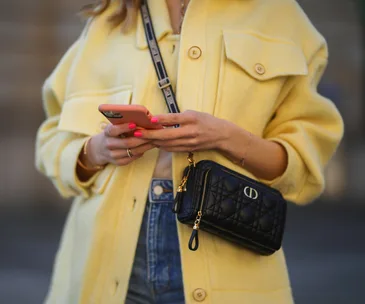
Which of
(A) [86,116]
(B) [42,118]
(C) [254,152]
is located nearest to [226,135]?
(C) [254,152]

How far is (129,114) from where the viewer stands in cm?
208

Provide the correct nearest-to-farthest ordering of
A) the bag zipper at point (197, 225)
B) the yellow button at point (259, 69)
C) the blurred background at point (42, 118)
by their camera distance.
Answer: the bag zipper at point (197, 225), the yellow button at point (259, 69), the blurred background at point (42, 118)

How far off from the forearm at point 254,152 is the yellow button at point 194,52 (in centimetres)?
24

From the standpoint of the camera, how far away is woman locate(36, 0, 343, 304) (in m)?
2.27

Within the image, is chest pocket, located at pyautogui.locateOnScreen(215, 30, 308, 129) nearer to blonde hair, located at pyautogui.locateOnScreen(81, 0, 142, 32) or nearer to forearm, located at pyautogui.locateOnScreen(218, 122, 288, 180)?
forearm, located at pyautogui.locateOnScreen(218, 122, 288, 180)

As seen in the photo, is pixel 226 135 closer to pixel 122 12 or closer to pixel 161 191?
pixel 161 191

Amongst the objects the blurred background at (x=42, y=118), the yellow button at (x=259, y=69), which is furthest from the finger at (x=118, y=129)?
the blurred background at (x=42, y=118)

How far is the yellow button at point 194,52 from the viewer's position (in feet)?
7.74

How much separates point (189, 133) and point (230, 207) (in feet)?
0.75

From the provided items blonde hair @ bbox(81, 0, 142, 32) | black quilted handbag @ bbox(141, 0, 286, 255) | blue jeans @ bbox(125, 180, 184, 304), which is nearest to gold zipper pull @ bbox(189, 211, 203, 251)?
black quilted handbag @ bbox(141, 0, 286, 255)

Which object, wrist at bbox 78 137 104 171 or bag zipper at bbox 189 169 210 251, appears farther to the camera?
wrist at bbox 78 137 104 171

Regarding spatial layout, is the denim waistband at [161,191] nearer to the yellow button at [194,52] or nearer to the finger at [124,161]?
the finger at [124,161]

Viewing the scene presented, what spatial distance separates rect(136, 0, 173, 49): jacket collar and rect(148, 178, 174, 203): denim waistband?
1.37 feet

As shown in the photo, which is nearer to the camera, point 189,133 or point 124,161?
point 189,133
